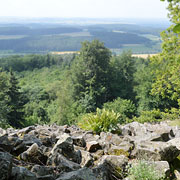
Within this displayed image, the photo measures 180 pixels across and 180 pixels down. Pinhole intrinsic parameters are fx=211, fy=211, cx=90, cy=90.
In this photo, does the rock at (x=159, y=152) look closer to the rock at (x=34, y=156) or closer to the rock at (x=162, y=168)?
the rock at (x=162, y=168)

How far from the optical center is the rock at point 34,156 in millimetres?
4955

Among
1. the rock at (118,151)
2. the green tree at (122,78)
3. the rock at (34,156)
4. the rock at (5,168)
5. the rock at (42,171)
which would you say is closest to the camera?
the rock at (5,168)

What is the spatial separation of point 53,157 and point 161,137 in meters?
3.71

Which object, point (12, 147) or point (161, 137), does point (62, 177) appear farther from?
point (161, 137)

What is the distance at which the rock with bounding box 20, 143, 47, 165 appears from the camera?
496 cm

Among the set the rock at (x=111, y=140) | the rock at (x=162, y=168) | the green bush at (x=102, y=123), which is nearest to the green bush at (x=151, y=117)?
the green bush at (x=102, y=123)

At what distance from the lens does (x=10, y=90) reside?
26062mm

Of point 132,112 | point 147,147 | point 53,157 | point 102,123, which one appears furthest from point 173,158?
point 132,112

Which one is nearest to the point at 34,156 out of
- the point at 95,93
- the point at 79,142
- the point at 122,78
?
the point at 79,142

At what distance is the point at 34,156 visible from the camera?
198 inches

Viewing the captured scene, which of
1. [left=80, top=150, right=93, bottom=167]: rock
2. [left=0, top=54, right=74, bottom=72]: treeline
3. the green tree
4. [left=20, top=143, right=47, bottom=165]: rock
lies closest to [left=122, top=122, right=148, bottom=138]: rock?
[left=80, top=150, right=93, bottom=167]: rock

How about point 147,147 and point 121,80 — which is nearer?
point 147,147

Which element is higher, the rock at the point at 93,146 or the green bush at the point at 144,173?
the green bush at the point at 144,173
